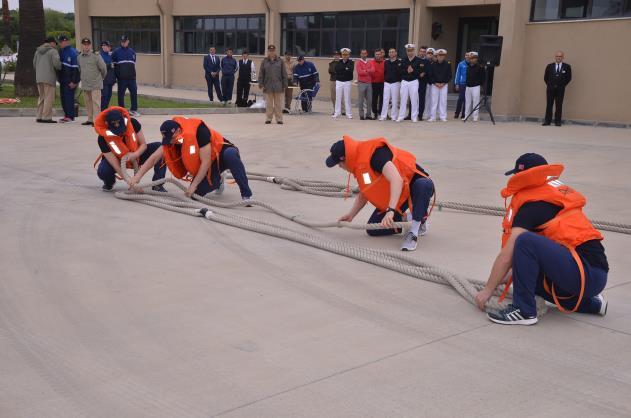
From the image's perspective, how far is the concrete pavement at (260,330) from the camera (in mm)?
3453

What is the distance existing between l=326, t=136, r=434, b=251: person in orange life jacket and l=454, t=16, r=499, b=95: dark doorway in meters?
19.5

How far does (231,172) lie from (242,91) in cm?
1487

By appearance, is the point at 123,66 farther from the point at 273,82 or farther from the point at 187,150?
the point at 187,150

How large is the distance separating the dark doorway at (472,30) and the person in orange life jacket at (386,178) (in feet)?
64.1

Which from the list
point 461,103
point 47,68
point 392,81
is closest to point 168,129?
point 47,68

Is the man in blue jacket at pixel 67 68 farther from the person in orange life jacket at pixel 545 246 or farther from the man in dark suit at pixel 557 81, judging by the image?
the person in orange life jacket at pixel 545 246

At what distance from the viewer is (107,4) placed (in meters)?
35.6

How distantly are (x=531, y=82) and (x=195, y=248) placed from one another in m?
16.4

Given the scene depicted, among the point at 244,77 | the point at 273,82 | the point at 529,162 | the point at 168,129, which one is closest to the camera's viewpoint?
the point at 529,162

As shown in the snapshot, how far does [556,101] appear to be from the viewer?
19.1 m

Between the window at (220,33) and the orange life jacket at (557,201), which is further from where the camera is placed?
the window at (220,33)

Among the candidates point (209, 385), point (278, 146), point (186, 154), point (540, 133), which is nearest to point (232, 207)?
point (186, 154)

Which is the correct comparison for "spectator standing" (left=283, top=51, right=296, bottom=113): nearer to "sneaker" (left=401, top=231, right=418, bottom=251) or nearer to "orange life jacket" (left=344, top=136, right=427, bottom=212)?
"orange life jacket" (left=344, top=136, right=427, bottom=212)

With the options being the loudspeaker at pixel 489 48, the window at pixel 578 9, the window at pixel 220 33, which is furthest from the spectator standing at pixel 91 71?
the window at pixel 220 33
